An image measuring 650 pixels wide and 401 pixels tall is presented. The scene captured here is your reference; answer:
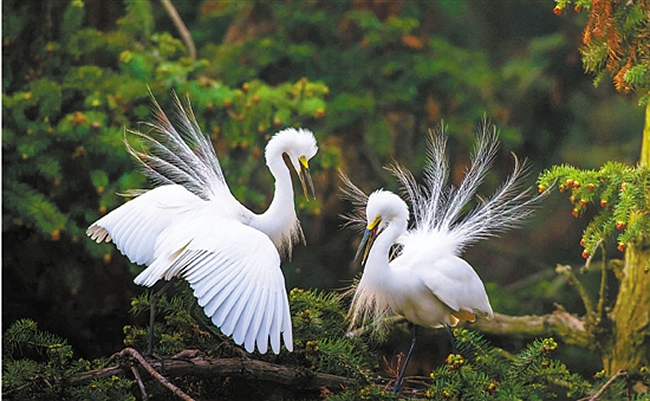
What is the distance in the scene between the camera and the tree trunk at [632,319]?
2.92m

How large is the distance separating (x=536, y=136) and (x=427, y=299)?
3.35 m

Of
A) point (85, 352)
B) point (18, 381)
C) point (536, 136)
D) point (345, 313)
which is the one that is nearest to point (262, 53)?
point (536, 136)

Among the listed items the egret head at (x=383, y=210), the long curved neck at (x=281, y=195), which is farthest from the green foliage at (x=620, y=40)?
the long curved neck at (x=281, y=195)

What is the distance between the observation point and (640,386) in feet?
8.97

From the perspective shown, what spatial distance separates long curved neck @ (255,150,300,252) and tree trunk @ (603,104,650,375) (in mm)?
1106

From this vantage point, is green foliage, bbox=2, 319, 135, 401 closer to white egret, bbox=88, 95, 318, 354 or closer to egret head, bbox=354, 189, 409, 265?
white egret, bbox=88, 95, 318, 354

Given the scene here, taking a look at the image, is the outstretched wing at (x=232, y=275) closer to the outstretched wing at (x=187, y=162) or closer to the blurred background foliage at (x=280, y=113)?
the outstretched wing at (x=187, y=162)

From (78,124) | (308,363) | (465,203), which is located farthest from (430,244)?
(78,124)

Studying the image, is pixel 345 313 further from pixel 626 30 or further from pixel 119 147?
pixel 119 147

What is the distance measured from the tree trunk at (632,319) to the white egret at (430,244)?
0.44 m

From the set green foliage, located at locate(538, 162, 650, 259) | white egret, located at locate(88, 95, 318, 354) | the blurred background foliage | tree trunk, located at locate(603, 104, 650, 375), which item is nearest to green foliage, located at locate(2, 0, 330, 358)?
the blurred background foliage

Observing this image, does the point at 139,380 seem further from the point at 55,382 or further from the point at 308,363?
the point at 308,363

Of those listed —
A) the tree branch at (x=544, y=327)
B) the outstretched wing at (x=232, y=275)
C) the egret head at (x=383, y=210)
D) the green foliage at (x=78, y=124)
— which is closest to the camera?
the outstretched wing at (x=232, y=275)

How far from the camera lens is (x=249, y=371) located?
210cm
